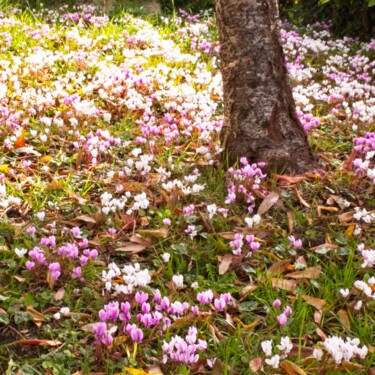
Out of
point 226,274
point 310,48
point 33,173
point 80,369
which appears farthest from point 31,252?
point 310,48

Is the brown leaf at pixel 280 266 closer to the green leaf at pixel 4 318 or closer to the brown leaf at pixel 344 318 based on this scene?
the brown leaf at pixel 344 318

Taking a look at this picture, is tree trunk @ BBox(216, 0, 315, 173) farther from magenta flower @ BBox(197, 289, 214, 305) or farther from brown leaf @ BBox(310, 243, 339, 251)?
magenta flower @ BBox(197, 289, 214, 305)

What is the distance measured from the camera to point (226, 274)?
343 centimetres

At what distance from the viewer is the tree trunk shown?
4.34 metres

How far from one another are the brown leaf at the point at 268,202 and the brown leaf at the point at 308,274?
0.70 meters

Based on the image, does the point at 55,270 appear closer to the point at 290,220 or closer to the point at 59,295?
the point at 59,295

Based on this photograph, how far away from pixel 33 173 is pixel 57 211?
0.66 m

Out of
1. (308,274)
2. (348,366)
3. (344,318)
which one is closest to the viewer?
(348,366)

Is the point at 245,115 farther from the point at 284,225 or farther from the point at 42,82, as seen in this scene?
the point at 42,82

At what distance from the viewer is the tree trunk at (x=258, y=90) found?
4.34m

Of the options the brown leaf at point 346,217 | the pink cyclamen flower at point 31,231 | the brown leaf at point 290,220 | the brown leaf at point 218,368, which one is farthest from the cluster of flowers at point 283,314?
the pink cyclamen flower at point 31,231

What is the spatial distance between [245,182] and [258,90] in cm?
74

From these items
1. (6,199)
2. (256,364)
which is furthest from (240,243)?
(6,199)

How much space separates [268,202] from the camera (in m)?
4.10
